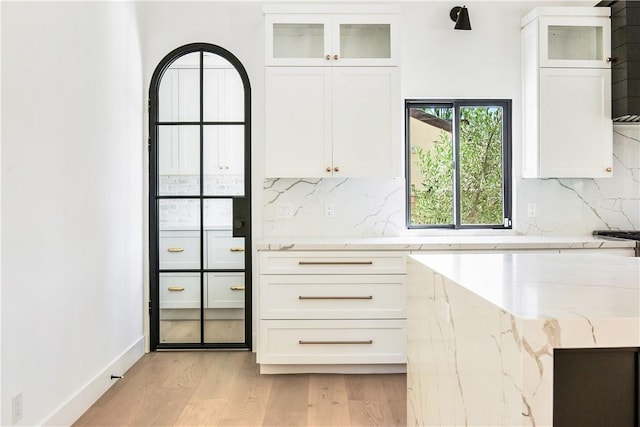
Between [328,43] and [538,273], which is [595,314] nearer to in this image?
[538,273]

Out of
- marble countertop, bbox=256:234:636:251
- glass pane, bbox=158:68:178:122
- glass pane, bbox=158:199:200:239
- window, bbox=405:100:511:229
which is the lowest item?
marble countertop, bbox=256:234:636:251

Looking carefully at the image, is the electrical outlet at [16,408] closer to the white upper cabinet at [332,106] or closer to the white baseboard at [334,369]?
the white baseboard at [334,369]

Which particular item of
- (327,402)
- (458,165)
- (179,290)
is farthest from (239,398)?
(458,165)

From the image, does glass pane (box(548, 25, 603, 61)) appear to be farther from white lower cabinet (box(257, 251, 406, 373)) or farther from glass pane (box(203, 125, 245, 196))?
glass pane (box(203, 125, 245, 196))

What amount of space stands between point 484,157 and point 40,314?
3.09 meters

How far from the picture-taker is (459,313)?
1.47 meters

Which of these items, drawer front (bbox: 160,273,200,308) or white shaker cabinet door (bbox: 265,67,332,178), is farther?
drawer front (bbox: 160,273,200,308)

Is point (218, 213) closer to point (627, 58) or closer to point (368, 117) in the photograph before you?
point (368, 117)

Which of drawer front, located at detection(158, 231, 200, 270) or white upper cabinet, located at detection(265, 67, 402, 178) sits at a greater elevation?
white upper cabinet, located at detection(265, 67, 402, 178)

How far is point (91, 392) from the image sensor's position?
2688 mm

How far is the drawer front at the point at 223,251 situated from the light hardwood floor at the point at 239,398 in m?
0.74

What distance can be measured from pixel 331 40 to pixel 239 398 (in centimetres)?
233

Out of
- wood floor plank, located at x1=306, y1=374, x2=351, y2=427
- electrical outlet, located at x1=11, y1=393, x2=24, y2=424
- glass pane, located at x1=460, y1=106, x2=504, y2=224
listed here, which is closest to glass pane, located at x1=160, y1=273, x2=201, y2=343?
wood floor plank, located at x1=306, y1=374, x2=351, y2=427

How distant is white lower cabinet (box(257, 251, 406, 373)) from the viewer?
122 inches
